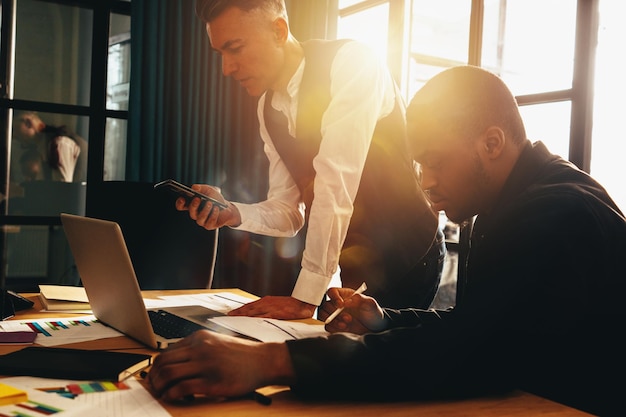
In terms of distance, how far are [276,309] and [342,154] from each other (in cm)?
40

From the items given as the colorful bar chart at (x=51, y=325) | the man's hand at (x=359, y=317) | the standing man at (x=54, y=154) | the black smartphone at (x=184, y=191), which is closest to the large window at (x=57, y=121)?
the standing man at (x=54, y=154)

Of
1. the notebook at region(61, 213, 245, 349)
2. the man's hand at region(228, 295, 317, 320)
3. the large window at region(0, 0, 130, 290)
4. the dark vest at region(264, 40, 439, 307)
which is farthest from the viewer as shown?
the large window at region(0, 0, 130, 290)

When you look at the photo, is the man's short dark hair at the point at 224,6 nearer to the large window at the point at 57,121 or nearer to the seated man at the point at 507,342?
the seated man at the point at 507,342

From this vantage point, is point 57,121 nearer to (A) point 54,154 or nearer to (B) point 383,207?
(A) point 54,154

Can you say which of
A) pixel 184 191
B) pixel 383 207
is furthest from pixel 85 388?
pixel 383 207

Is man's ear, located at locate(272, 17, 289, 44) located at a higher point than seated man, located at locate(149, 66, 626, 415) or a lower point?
higher

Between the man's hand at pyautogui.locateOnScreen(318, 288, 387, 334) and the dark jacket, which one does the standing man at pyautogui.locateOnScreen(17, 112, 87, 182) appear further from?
the dark jacket

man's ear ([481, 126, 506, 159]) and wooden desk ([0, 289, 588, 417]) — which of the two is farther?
man's ear ([481, 126, 506, 159])

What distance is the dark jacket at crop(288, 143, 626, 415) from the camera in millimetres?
742

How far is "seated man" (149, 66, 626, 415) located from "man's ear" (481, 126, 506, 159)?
11cm

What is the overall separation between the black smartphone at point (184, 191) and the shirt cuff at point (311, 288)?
310mm

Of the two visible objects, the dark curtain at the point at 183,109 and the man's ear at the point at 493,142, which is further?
the dark curtain at the point at 183,109

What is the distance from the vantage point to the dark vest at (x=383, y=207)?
154 cm

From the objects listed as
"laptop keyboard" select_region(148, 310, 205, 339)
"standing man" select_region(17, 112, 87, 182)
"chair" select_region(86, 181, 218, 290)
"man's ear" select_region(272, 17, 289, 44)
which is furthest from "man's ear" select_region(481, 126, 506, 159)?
"standing man" select_region(17, 112, 87, 182)
